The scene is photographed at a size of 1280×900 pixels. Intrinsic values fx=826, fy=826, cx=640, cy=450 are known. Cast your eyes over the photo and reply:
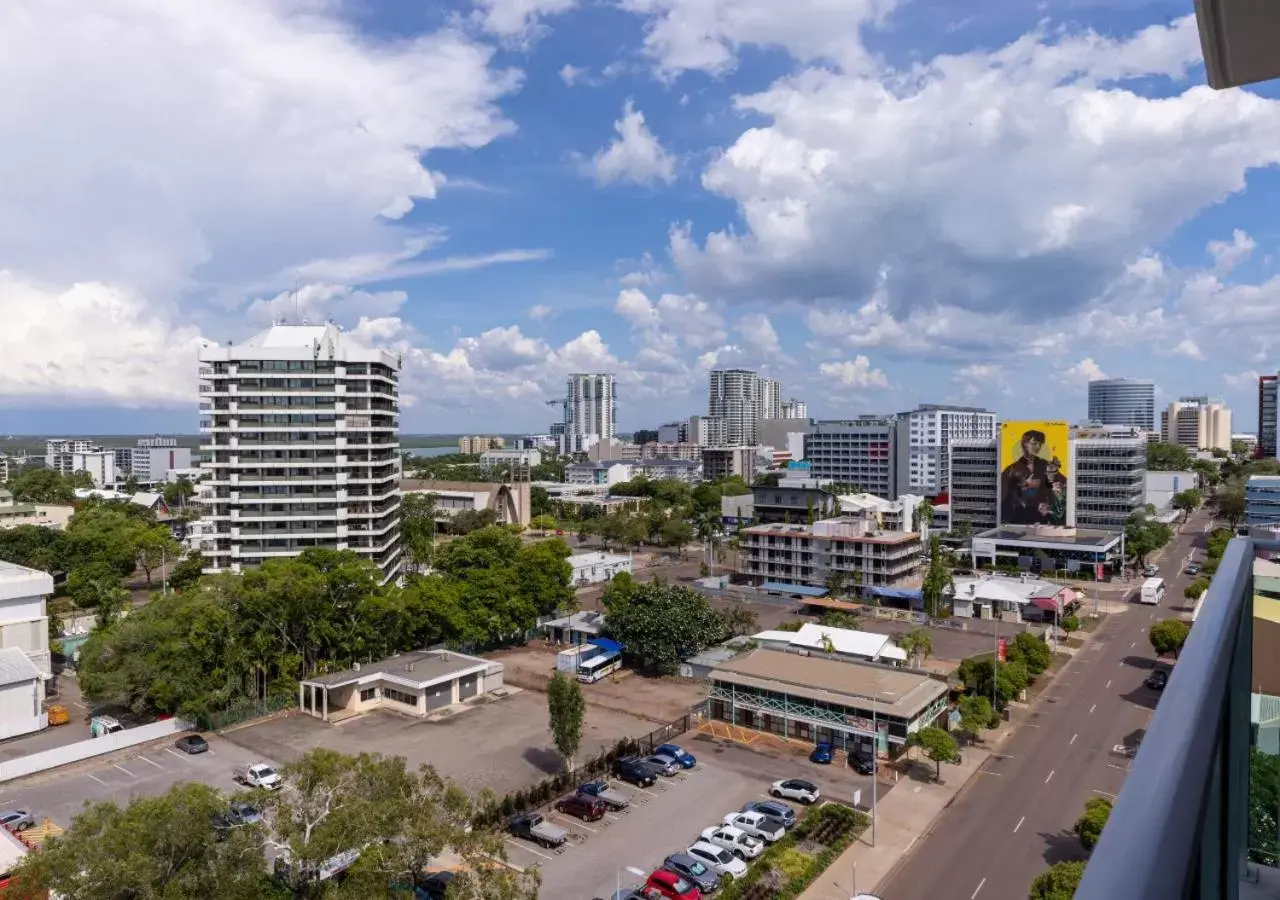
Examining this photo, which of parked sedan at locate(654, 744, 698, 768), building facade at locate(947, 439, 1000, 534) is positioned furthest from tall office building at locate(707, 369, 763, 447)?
parked sedan at locate(654, 744, 698, 768)

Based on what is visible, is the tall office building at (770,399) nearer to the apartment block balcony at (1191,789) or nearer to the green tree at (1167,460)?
the green tree at (1167,460)

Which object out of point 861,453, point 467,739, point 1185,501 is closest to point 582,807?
point 467,739

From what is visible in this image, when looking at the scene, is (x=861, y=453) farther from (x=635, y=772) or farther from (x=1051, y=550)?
(x=635, y=772)

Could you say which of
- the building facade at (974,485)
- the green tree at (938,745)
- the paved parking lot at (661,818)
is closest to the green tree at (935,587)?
the green tree at (938,745)

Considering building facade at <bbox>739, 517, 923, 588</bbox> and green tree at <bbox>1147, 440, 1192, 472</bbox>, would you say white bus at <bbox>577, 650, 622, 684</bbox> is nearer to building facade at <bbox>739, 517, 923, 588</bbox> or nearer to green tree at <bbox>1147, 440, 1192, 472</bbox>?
building facade at <bbox>739, 517, 923, 588</bbox>

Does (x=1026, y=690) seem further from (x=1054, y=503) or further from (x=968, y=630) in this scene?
(x=1054, y=503)
